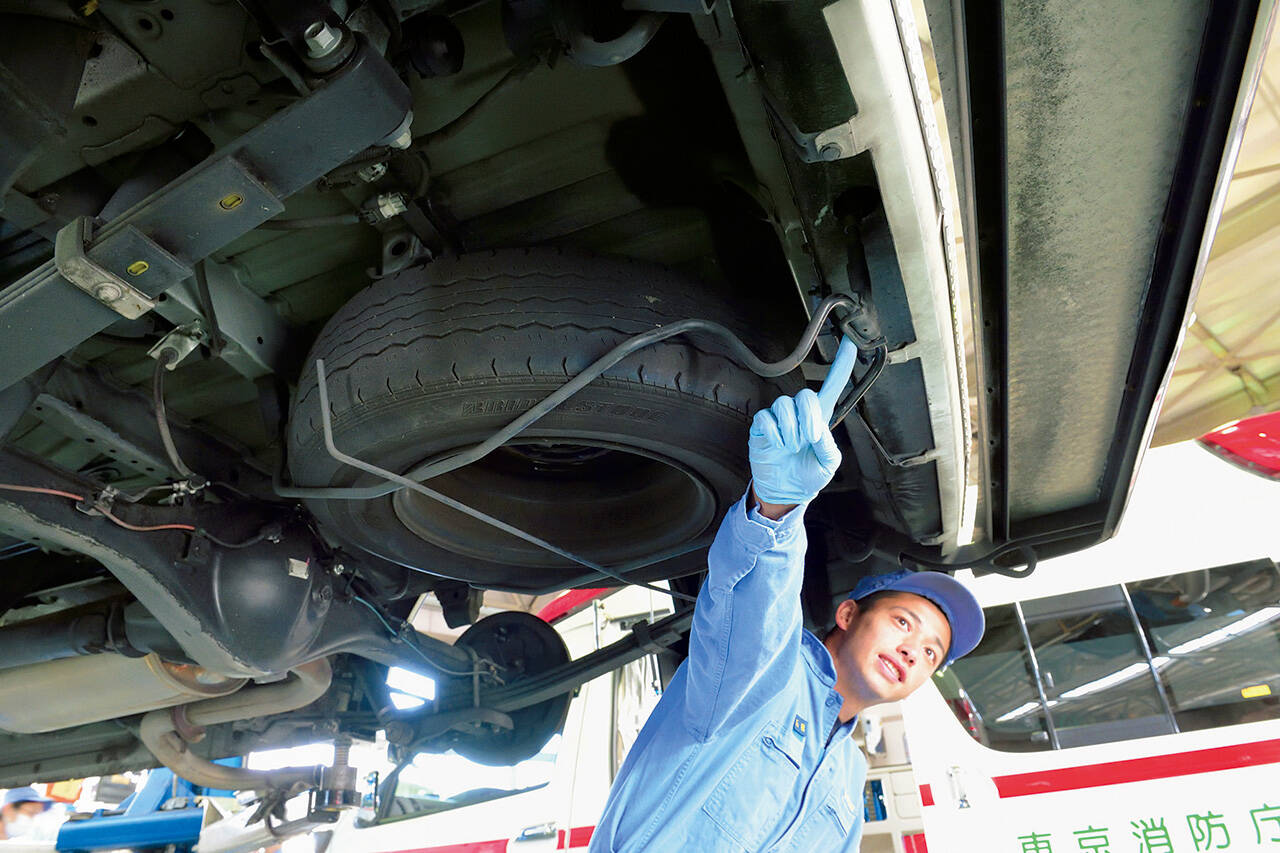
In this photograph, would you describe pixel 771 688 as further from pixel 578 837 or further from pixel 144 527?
pixel 578 837

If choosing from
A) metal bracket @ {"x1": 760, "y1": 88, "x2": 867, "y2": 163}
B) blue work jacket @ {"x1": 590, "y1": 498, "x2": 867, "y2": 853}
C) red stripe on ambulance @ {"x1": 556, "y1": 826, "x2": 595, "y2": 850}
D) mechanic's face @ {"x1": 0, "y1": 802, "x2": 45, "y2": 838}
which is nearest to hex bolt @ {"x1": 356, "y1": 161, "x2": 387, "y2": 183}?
metal bracket @ {"x1": 760, "y1": 88, "x2": 867, "y2": 163}

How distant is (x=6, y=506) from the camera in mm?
1546

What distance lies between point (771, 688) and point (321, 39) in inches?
46.0

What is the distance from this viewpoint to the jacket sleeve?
1315mm

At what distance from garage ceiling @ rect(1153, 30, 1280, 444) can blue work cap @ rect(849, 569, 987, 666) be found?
4.70m

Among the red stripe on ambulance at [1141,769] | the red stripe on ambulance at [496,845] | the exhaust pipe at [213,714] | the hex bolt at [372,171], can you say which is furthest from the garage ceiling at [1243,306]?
the hex bolt at [372,171]

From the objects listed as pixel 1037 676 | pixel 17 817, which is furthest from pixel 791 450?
pixel 17 817

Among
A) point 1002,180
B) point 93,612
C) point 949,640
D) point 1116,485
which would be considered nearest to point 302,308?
point 93,612

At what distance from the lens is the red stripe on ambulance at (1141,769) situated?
2.61 meters

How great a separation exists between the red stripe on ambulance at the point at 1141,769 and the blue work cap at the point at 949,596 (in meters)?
1.08

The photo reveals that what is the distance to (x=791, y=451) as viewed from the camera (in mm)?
1299

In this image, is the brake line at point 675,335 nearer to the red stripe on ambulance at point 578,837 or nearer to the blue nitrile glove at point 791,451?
the blue nitrile glove at point 791,451

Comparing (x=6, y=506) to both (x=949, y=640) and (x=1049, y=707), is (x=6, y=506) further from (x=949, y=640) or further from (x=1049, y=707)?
(x=1049, y=707)

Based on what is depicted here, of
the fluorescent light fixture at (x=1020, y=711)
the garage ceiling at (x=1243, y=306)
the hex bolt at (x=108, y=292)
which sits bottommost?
the fluorescent light fixture at (x=1020, y=711)
